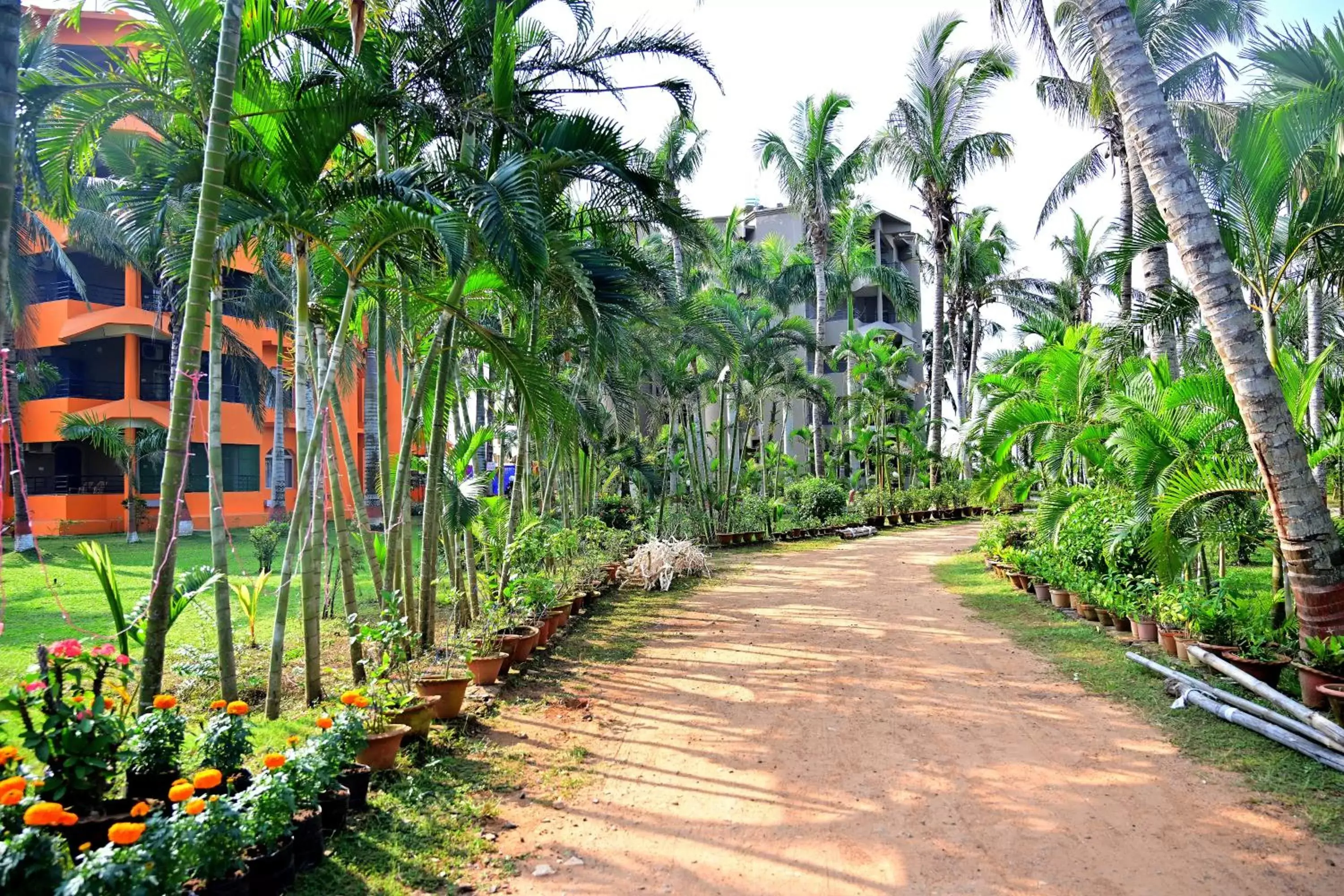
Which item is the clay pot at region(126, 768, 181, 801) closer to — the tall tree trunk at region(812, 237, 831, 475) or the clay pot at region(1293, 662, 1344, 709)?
the clay pot at region(1293, 662, 1344, 709)

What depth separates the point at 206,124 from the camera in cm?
596

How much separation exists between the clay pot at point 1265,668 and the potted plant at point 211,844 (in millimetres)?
6881

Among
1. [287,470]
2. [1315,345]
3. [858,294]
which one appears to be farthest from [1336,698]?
[858,294]

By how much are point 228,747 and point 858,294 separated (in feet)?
134

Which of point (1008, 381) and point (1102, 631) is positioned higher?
point (1008, 381)

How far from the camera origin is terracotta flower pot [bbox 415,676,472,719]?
20.1 feet

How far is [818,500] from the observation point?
23328 millimetres

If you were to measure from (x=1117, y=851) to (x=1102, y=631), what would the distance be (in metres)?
5.76

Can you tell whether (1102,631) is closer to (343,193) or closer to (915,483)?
(343,193)

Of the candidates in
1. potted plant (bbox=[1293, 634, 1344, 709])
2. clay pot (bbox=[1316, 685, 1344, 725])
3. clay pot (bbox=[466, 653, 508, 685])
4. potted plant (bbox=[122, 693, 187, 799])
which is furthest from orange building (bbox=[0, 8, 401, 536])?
clay pot (bbox=[1316, 685, 1344, 725])

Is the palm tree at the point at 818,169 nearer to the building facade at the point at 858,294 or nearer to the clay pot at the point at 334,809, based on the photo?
the building facade at the point at 858,294

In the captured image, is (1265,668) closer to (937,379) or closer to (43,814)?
(43,814)

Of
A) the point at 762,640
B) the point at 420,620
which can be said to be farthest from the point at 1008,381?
the point at 420,620

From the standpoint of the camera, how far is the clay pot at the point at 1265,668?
6.56m
